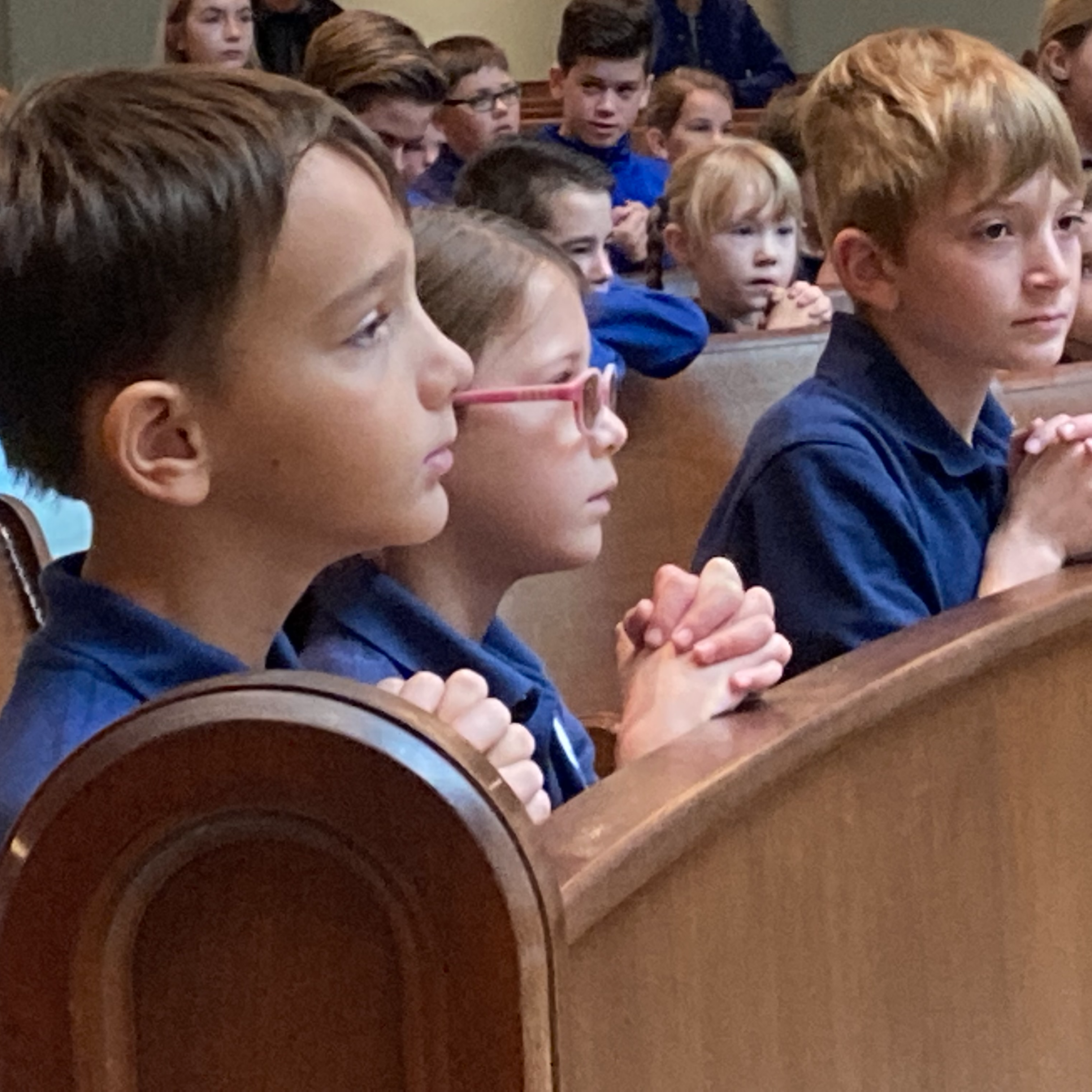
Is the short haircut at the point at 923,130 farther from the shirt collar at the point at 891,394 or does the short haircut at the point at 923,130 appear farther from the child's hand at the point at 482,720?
the child's hand at the point at 482,720

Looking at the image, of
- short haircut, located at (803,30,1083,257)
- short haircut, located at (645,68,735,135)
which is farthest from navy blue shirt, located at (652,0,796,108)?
short haircut, located at (803,30,1083,257)

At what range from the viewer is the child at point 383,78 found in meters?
3.63

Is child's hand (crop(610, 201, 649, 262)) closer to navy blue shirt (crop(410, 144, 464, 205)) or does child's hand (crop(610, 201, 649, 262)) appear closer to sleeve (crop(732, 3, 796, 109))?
navy blue shirt (crop(410, 144, 464, 205))

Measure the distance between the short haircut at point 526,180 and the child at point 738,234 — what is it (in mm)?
586

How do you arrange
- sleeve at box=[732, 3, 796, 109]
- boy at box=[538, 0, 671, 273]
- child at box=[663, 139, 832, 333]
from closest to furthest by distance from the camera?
1. child at box=[663, 139, 832, 333]
2. boy at box=[538, 0, 671, 273]
3. sleeve at box=[732, 3, 796, 109]

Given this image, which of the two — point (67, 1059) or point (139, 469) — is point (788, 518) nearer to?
point (139, 469)

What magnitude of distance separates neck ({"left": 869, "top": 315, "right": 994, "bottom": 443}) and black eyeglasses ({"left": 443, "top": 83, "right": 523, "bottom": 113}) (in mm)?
2956

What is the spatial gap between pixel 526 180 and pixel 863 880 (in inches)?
81.3

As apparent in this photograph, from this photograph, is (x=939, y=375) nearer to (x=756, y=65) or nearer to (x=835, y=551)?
(x=835, y=551)

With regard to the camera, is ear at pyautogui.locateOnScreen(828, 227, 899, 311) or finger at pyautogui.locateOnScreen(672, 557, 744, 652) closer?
finger at pyautogui.locateOnScreen(672, 557, 744, 652)

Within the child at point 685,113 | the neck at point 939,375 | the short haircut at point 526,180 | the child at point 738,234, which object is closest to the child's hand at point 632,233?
the child at point 738,234

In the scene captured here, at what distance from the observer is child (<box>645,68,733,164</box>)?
5309 mm

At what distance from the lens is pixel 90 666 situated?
37.2 inches

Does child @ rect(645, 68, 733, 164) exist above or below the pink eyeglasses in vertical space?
below
